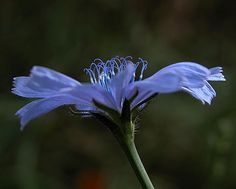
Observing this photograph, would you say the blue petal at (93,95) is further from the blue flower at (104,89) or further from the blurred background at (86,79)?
the blurred background at (86,79)

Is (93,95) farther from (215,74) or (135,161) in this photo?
(215,74)

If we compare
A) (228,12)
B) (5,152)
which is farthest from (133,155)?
(228,12)

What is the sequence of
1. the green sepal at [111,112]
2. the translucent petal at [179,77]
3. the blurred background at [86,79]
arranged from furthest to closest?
the blurred background at [86,79] < the green sepal at [111,112] < the translucent petal at [179,77]

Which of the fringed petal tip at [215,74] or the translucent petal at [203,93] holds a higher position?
the fringed petal tip at [215,74]

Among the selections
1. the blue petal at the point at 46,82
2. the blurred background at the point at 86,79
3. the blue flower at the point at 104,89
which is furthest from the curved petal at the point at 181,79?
the blurred background at the point at 86,79

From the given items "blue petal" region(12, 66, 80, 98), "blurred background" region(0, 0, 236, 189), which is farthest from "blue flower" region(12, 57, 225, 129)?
"blurred background" region(0, 0, 236, 189)

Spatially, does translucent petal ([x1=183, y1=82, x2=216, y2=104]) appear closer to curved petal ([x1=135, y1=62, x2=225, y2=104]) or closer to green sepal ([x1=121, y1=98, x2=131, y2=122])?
curved petal ([x1=135, y1=62, x2=225, y2=104])
